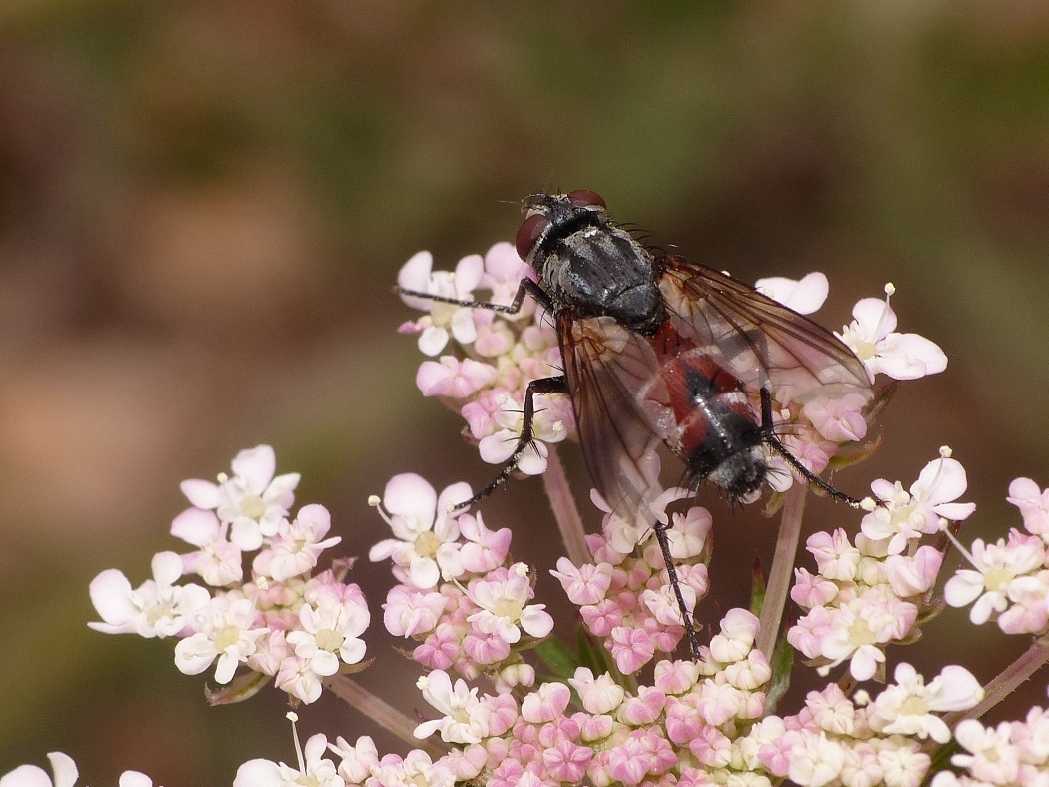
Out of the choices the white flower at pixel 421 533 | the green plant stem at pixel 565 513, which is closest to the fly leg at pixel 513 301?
the green plant stem at pixel 565 513

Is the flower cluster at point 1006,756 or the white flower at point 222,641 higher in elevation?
the flower cluster at point 1006,756

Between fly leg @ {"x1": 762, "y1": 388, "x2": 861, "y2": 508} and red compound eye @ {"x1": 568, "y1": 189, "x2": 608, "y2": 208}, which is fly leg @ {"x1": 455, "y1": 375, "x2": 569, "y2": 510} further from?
red compound eye @ {"x1": 568, "y1": 189, "x2": 608, "y2": 208}

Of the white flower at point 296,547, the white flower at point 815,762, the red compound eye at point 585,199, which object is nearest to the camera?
the white flower at point 815,762

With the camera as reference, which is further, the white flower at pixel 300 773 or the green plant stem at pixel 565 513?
the green plant stem at pixel 565 513

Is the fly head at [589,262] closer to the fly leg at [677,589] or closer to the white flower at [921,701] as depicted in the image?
the fly leg at [677,589]

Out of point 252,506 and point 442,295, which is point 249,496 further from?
point 442,295

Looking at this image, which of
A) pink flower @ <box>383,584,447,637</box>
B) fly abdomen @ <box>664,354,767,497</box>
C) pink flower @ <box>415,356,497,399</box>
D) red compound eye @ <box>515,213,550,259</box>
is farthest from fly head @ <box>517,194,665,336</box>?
pink flower @ <box>383,584,447,637</box>

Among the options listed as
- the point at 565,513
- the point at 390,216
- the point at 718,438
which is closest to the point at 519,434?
the point at 565,513
